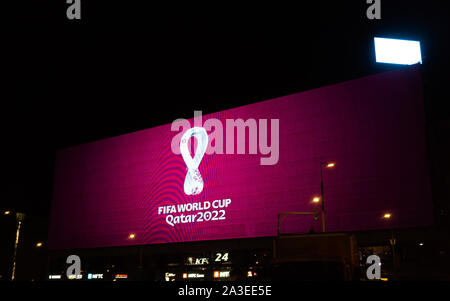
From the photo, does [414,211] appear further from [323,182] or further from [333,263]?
[333,263]

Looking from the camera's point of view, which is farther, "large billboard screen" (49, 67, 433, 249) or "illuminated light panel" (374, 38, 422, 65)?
"illuminated light panel" (374, 38, 422, 65)

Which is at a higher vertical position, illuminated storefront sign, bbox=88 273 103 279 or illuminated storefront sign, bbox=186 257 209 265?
illuminated storefront sign, bbox=186 257 209 265

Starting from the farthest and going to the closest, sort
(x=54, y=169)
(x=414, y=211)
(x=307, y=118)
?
(x=54, y=169) < (x=307, y=118) < (x=414, y=211)

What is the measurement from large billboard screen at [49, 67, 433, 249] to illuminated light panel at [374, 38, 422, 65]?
7435 millimetres

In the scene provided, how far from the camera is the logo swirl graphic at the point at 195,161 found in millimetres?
34625

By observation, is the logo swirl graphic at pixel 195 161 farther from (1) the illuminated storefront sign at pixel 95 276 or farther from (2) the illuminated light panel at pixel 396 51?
(2) the illuminated light panel at pixel 396 51

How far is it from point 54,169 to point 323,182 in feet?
95.3

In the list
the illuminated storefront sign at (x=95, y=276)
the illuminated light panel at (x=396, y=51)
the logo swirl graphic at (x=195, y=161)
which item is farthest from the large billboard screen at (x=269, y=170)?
the illuminated light panel at (x=396, y=51)

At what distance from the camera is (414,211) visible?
85.7 ft

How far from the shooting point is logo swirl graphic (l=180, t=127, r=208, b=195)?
34.6m

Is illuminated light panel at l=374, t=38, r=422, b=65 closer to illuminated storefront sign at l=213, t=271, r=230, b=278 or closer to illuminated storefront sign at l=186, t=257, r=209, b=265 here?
illuminated storefront sign at l=213, t=271, r=230, b=278

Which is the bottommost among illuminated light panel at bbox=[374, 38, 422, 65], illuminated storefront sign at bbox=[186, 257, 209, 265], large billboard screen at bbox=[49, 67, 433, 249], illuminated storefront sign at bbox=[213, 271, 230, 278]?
illuminated storefront sign at bbox=[213, 271, 230, 278]

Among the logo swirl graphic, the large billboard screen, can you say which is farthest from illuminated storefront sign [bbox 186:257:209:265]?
the logo swirl graphic
